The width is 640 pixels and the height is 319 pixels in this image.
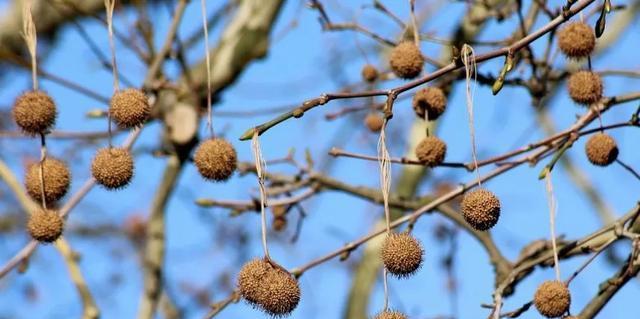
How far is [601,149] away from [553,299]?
0.43 m

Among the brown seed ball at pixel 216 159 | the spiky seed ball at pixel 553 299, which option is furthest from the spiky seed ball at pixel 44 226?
the spiky seed ball at pixel 553 299

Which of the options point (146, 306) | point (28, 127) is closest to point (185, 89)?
point (146, 306)

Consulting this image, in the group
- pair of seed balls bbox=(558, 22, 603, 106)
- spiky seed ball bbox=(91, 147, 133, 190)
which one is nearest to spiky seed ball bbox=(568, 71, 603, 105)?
pair of seed balls bbox=(558, 22, 603, 106)

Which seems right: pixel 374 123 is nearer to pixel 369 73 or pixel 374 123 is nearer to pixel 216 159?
pixel 369 73

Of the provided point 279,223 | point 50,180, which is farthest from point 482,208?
point 279,223

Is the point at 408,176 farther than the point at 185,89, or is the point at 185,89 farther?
the point at 408,176

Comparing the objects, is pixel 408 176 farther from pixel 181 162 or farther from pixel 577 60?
pixel 577 60

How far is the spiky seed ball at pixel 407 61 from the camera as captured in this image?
6.21ft

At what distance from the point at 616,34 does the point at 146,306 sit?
2.74 metres

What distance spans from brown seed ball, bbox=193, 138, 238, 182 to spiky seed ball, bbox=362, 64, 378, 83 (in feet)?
2.34

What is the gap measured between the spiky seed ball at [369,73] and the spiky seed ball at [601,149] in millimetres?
628

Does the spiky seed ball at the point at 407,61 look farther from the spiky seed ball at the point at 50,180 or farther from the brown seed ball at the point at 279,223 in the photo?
the brown seed ball at the point at 279,223

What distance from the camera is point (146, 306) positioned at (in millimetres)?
3154

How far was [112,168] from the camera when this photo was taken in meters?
1.69
